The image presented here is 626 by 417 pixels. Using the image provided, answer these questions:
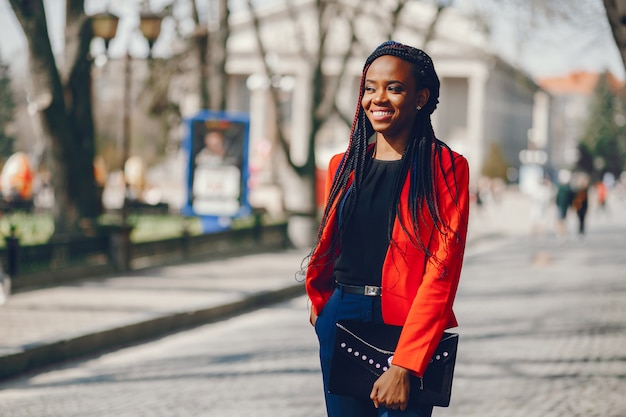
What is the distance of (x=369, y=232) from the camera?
130 inches

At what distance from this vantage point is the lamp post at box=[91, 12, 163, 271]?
54.1 ft

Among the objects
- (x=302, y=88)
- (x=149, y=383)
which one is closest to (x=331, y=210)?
(x=149, y=383)

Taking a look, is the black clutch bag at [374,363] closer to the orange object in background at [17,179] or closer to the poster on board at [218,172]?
the poster on board at [218,172]

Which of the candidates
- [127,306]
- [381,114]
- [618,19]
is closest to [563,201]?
[127,306]

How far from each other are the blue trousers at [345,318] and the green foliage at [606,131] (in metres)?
112

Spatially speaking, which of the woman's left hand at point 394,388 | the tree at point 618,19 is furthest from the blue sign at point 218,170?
the woman's left hand at point 394,388

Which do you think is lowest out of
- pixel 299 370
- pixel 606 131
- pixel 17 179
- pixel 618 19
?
pixel 299 370

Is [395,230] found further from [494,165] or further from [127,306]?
[494,165]

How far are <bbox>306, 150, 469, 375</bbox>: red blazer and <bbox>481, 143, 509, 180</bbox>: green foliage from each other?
279 ft

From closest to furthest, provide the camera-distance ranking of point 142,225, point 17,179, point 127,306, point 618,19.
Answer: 1. point 618,19
2. point 127,306
3. point 142,225
4. point 17,179

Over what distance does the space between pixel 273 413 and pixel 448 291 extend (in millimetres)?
4046

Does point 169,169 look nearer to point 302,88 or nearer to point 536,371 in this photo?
point 302,88

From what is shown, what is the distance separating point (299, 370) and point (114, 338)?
89.5 inches

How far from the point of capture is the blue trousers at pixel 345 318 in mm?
3273
